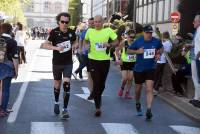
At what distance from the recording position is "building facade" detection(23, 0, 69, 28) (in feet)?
503

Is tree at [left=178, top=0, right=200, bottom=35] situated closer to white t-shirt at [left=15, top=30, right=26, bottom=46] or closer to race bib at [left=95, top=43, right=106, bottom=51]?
white t-shirt at [left=15, top=30, right=26, bottom=46]

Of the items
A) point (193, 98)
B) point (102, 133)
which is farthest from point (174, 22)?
point (102, 133)

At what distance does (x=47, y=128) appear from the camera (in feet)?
30.7

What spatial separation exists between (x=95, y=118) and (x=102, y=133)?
147 cm

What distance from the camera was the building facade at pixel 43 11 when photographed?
153 m

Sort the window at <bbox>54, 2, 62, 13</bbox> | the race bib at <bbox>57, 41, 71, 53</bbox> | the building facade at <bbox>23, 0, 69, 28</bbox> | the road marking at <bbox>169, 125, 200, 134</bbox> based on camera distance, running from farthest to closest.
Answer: the window at <bbox>54, 2, 62, 13</bbox>, the building facade at <bbox>23, 0, 69, 28</bbox>, the race bib at <bbox>57, 41, 71, 53</bbox>, the road marking at <bbox>169, 125, 200, 134</bbox>

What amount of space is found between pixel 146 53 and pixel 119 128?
5.77 feet

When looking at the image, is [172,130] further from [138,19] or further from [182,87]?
[138,19]

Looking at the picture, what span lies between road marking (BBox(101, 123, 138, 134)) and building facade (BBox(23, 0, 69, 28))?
142616mm

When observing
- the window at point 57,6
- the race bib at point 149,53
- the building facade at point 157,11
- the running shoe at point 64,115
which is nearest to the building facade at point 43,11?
the window at point 57,6

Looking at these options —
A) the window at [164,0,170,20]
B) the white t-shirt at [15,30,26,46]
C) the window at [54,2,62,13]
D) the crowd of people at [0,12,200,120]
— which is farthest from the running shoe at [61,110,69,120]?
the window at [54,2,62,13]

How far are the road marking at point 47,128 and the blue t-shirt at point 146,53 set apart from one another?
79.0 inches

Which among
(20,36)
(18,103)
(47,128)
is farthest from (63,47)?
(20,36)

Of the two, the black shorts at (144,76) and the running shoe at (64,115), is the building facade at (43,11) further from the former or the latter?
the running shoe at (64,115)
